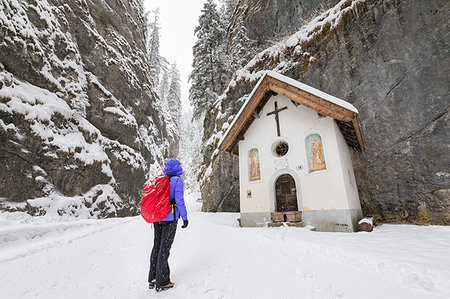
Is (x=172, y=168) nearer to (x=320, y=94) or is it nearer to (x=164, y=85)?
(x=320, y=94)

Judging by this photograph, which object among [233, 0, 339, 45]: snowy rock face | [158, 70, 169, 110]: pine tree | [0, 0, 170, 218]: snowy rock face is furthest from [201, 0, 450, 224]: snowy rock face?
[158, 70, 169, 110]: pine tree

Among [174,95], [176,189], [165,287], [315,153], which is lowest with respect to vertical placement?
[165,287]

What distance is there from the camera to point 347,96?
1095 cm

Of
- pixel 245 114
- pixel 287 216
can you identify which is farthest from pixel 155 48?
pixel 287 216

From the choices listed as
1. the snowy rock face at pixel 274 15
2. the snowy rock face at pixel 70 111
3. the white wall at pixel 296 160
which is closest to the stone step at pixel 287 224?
the white wall at pixel 296 160

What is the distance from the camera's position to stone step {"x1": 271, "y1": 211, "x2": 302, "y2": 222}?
25.6 feet

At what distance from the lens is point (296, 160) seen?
28.0 feet

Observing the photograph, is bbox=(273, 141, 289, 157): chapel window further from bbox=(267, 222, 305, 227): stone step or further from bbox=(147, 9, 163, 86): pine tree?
bbox=(147, 9, 163, 86): pine tree

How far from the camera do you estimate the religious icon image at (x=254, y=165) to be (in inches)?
375

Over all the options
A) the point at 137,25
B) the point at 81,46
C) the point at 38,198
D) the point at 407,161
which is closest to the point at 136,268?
the point at 38,198

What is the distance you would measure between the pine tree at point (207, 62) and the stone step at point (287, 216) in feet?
47.1

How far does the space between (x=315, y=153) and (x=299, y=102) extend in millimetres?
2283

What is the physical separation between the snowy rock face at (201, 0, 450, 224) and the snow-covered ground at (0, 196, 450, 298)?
3.79 m

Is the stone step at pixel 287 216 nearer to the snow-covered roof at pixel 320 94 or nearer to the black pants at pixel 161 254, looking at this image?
the snow-covered roof at pixel 320 94
